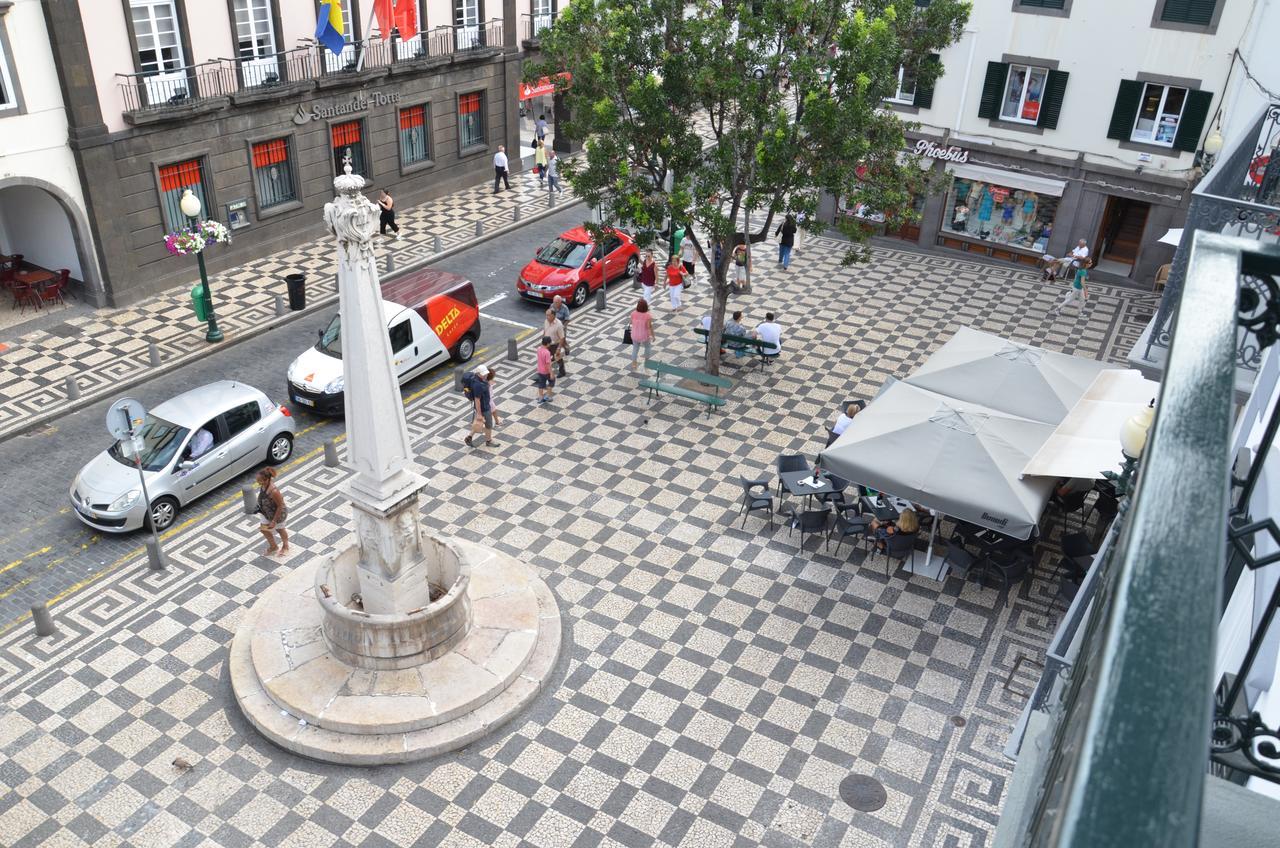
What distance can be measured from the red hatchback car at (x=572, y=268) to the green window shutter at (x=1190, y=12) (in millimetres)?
13342

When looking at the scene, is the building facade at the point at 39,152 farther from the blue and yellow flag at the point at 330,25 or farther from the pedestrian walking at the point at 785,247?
the pedestrian walking at the point at 785,247

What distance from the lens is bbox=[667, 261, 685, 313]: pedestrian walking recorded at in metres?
23.8

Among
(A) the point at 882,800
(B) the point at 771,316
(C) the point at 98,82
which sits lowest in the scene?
(A) the point at 882,800

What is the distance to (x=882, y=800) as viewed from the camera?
473 inches

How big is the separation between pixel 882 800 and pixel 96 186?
20473 mm

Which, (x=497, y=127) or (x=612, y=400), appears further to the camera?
(x=497, y=127)

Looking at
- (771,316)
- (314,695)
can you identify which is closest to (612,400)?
(771,316)

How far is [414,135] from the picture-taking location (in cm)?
3123

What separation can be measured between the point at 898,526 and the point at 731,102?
29.1 feet

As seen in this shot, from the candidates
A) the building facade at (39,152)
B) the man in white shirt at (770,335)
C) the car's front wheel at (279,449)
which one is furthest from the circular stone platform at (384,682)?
the building facade at (39,152)

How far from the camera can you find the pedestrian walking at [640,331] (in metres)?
21.1

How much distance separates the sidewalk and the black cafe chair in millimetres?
12327

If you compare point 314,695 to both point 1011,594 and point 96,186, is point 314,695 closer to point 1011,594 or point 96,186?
point 1011,594

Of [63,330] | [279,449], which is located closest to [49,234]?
[63,330]
